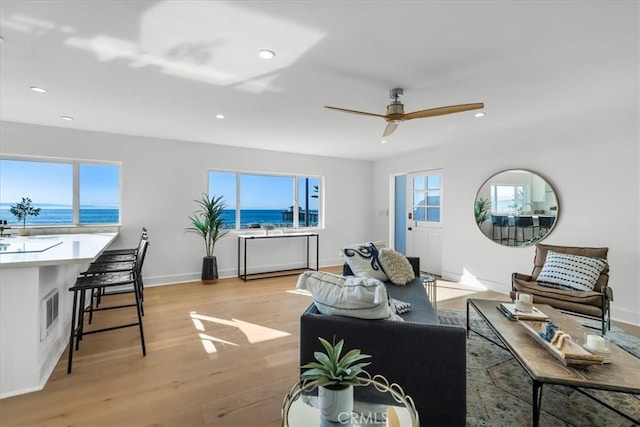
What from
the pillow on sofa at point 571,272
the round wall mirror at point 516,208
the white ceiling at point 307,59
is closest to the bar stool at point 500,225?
the round wall mirror at point 516,208

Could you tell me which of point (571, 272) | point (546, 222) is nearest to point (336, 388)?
point (571, 272)

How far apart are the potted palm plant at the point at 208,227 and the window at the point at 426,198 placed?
3.62 metres

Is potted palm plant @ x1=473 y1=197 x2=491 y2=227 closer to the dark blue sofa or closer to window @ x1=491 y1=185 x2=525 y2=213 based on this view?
window @ x1=491 y1=185 x2=525 y2=213

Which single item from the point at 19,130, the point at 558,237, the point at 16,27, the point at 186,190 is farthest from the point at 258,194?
the point at 558,237

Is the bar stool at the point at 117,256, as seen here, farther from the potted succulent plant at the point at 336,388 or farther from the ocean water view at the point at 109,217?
the potted succulent plant at the point at 336,388

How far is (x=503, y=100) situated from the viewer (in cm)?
299

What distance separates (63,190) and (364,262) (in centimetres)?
434

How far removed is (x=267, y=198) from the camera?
5.79m

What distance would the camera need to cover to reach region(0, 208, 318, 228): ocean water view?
159 inches

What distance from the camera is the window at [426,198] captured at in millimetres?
5418

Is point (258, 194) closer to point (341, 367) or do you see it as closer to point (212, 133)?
point (212, 133)

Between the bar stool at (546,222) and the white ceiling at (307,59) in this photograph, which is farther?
the bar stool at (546,222)

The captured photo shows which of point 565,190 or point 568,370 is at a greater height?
point 565,190

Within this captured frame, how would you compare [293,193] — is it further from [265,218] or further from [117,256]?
[117,256]
